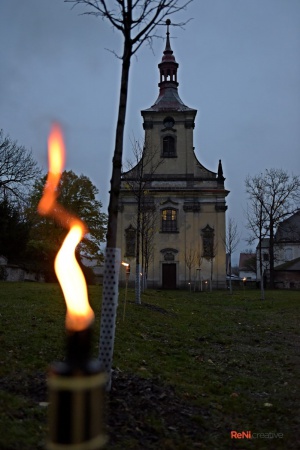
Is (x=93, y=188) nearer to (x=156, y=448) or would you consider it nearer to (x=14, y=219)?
(x=14, y=219)

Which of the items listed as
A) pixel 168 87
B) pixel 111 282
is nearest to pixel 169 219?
pixel 168 87

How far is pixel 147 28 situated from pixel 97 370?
6.16m

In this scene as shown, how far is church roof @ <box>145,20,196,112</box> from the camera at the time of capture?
45.4 metres

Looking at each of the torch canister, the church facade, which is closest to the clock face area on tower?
the church facade

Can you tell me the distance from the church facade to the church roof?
0.30 meters

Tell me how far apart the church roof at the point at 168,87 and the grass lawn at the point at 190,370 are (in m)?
36.3

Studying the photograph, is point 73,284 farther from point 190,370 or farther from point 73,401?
point 190,370

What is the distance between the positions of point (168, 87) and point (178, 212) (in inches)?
611

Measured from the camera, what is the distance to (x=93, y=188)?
42.9 meters

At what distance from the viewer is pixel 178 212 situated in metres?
43.0

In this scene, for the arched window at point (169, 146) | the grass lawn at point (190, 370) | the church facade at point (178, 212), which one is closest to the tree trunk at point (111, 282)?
the grass lawn at point (190, 370)

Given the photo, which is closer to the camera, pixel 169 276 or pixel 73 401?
pixel 73 401

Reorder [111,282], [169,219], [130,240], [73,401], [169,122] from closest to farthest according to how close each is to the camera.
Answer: [73,401] → [111,282] → [130,240] → [169,219] → [169,122]

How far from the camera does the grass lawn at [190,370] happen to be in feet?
14.2
